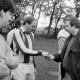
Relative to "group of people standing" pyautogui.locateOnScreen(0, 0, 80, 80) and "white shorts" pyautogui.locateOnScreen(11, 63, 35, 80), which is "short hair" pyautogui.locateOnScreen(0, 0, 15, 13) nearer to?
"group of people standing" pyautogui.locateOnScreen(0, 0, 80, 80)

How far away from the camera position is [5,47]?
2.69 meters

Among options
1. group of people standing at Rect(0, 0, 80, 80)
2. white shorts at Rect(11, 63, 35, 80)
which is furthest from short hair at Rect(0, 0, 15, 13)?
white shorts at Rect(11, 63, 35, 80)

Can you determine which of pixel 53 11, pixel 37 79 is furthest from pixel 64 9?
pixel 37 79

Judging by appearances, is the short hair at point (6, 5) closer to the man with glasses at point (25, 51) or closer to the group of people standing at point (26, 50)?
the group of people standing at point (26, 50)

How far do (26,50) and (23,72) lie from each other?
1.47ft

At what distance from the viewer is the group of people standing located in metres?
2.56

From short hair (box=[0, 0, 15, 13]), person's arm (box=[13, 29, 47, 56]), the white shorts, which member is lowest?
the white shorts

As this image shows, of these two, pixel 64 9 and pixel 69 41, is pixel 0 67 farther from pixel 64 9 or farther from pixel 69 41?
pixel 64 9

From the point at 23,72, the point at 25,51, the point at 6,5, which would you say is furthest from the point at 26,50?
the point at 6,5

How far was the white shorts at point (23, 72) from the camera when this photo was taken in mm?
Answer: 4602

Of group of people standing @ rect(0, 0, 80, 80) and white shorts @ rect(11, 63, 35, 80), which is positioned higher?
group of people standing @ rect(0, 0, 80, 80)

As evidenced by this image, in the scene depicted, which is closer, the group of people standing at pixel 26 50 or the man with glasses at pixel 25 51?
the group of people standing at pixel 26 50

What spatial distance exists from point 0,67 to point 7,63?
94mm

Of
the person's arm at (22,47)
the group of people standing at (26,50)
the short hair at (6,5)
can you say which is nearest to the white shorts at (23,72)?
the group of people standing at (26,50)
